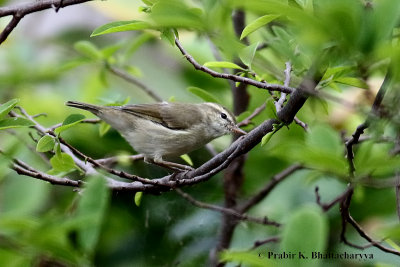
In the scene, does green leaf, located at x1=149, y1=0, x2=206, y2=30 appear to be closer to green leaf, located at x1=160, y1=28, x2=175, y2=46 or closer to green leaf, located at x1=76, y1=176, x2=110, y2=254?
green leaf, located at x1=76, y1=176, x2=110, y2=254

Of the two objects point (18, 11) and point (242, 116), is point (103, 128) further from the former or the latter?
point (18, 11)

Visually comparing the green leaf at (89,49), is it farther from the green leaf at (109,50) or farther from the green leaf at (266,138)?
the green leaf at (266,138)

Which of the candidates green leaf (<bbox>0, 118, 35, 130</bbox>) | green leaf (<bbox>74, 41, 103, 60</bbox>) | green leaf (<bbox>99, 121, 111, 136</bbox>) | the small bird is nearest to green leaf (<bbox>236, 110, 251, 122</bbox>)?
the small bird

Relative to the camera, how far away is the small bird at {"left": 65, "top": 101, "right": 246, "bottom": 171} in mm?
3281

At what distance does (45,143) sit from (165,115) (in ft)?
5.49

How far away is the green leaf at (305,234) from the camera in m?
1.05

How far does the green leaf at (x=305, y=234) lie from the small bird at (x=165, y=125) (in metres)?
2.05

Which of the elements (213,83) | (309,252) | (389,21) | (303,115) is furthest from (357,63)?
(213,83)

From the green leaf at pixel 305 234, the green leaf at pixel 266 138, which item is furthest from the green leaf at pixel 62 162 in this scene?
the green leaf at pixel 305 234

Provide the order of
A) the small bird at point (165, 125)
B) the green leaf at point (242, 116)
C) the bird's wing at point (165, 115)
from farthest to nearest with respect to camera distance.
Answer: the bird's wing at point (165, 115) → the small bird at point (165, 125) → the green leaf at point (242, 116)

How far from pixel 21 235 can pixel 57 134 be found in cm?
102

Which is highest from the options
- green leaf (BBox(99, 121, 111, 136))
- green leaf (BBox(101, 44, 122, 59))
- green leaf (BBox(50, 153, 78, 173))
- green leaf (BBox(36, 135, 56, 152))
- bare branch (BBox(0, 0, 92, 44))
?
bare branch (BBox(0, 0, 92, 44))

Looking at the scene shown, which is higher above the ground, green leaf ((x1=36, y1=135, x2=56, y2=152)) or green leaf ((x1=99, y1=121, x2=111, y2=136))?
green leaf ((x1=36, y1=135, x2=56, y2=152))

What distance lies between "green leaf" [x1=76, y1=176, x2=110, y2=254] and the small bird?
2073 mm
